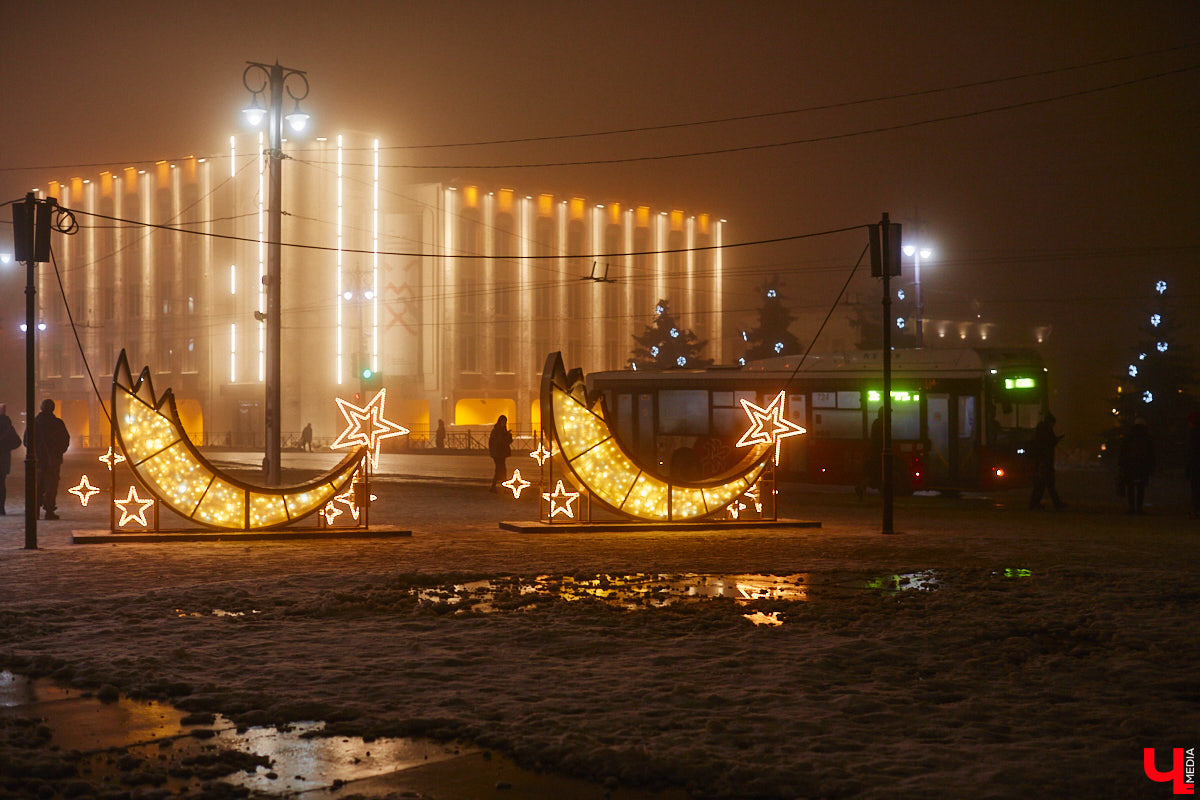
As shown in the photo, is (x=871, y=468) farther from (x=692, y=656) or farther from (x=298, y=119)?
(x=692, y=656)

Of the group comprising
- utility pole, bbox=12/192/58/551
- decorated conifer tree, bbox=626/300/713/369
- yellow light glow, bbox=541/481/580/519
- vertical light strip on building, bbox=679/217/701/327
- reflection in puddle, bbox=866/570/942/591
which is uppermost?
vertical light strip on building, bbox=679/217/701/327

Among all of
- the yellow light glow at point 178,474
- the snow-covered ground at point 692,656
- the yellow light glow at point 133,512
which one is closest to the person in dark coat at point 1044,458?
the snow-covered ground at point 692,656

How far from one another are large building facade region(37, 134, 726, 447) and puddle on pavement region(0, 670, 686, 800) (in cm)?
5164

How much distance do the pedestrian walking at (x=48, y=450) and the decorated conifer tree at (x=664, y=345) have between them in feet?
164

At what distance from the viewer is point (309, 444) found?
189 feet

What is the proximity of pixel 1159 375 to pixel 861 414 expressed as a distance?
25166 mm

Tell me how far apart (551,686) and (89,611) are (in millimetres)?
4894

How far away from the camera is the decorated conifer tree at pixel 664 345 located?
225 ft

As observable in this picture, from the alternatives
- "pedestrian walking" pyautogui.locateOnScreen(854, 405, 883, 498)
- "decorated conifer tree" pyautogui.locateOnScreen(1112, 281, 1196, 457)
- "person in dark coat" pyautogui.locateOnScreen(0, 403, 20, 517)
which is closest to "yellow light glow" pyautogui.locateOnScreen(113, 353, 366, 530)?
"person in dark coat" pyautogui.locateOnScreen(0, 403, 20, 517)

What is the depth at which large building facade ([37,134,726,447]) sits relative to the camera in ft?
203

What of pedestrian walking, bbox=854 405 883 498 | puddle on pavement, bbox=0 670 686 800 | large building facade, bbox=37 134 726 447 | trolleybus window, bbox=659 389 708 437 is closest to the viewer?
puddle on pavement, bbox=0 670 686 800

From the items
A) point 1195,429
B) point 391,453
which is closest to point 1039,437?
point 1195,429

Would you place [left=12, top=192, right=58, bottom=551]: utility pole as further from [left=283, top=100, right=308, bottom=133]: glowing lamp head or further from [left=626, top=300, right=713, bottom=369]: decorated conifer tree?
[left=626, top=300, right=713, bottom=369]: decorated conifer tree

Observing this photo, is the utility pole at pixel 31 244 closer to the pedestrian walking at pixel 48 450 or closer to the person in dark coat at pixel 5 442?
the pedestrian walking at pixel 48 450
